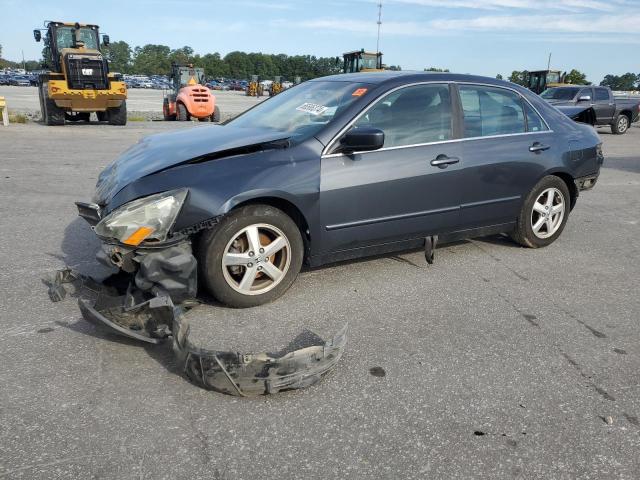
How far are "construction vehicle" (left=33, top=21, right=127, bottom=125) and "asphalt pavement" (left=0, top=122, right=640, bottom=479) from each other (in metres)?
13.7

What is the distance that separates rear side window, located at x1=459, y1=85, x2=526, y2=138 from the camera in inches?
182

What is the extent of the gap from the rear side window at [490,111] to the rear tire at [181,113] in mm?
18028

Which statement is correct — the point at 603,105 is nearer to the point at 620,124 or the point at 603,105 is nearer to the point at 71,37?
the point at 620,124

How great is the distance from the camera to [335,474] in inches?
87.4

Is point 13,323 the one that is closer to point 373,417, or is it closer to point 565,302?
point 373,417

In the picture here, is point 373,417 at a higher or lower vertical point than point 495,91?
lower

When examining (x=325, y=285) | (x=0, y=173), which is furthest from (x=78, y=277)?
(x=0, y=173)

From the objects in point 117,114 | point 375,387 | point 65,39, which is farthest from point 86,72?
point 375,387

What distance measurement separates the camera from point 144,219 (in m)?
3.35

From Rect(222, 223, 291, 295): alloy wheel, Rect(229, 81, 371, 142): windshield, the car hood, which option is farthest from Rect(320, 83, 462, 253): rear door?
the car hood

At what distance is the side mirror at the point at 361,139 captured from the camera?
12.5 feet

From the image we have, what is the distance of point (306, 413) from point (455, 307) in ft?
5.61

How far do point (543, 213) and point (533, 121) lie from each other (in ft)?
2.88

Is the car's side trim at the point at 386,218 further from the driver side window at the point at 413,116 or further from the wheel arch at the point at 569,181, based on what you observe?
the wheel arch at the point at 569,181
